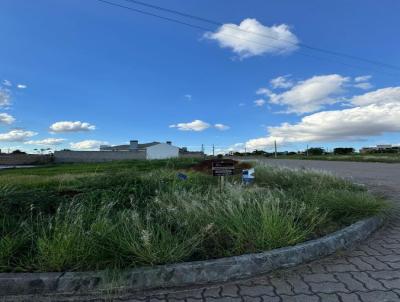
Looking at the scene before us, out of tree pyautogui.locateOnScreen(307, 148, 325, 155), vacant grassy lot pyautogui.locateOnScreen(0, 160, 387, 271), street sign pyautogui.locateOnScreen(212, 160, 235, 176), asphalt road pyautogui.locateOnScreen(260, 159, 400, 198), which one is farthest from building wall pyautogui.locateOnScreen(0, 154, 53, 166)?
vacant grassy lot pyautogui.locateOnScreen(0, 160, 387, 271)

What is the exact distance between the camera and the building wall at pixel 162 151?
6397 centimetres

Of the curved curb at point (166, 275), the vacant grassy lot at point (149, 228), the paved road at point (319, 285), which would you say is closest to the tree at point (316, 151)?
the vacant grassy lot at point (149, 228)

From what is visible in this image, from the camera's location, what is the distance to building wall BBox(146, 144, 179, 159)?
210 ft

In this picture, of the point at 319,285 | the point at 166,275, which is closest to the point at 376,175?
the point at 319,285

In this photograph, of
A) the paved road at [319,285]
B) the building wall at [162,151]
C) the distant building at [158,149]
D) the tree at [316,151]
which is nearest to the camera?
the paved road at [319,285]

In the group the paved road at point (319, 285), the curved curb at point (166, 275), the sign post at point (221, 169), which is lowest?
the paved road at point (319, 285)

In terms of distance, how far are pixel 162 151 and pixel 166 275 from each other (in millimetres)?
65369

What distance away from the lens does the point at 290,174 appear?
1026 centimetres

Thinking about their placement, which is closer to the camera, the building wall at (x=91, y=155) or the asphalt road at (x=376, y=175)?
the asphalt road at (x=376, y=175)

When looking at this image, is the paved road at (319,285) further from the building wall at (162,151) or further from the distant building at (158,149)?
the distant building at (158,149)

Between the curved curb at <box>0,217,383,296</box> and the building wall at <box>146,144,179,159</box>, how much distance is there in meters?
59.1

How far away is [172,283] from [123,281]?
0.46 meters

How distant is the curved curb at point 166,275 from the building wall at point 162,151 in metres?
59.1

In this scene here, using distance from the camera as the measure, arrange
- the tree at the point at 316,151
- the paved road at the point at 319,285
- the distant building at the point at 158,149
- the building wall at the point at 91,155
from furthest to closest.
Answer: the tree at the point at 316,151, the distant building at the point at 158,149, the building wall at the point at 91,155, the paved road at the point at 319,285
